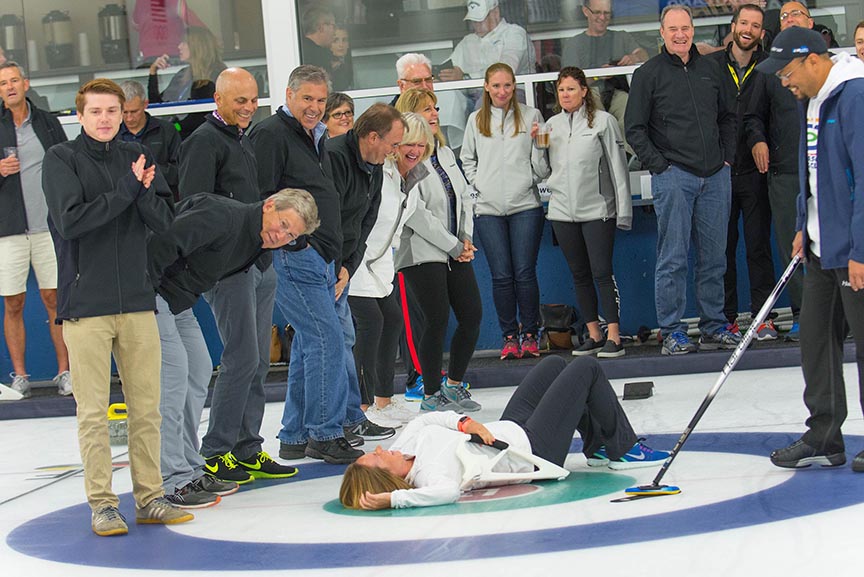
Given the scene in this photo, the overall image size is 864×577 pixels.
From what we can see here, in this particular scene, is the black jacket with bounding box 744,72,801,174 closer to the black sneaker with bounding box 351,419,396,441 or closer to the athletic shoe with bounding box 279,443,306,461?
the black sneaker with bounding box 351,419,396,441

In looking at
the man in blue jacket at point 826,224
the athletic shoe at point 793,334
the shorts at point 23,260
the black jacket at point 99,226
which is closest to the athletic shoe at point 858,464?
the man in blue jacket at point 826,224

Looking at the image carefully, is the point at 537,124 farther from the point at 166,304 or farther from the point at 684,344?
the point at 166,304

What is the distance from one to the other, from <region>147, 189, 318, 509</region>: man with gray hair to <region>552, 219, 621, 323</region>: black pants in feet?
10.5

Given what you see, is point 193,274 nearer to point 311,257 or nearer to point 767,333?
point 311,257

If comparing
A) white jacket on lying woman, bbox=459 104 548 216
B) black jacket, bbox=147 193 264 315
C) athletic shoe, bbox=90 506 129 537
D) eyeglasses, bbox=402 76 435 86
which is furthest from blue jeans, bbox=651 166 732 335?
athletic shoe, bbox=90 506 129 537

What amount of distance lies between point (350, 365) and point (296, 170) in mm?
1077

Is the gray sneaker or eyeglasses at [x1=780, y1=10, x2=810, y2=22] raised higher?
eyeglasses at [x1=780, y1=10, x2=810, y2=22]

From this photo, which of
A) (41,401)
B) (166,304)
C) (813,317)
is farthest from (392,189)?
(41,401)

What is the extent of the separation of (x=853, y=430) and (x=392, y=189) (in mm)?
2574

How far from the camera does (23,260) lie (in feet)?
26.5

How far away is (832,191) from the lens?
14.9 feet

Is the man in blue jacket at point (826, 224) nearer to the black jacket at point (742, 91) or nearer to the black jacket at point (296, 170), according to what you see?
the black jacket at point (296, 170)

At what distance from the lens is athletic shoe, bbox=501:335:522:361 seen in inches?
314

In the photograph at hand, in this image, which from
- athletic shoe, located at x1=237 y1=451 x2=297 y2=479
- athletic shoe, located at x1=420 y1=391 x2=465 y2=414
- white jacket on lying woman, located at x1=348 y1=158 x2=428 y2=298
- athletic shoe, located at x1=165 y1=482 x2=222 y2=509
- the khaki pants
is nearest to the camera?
the khaki pants
